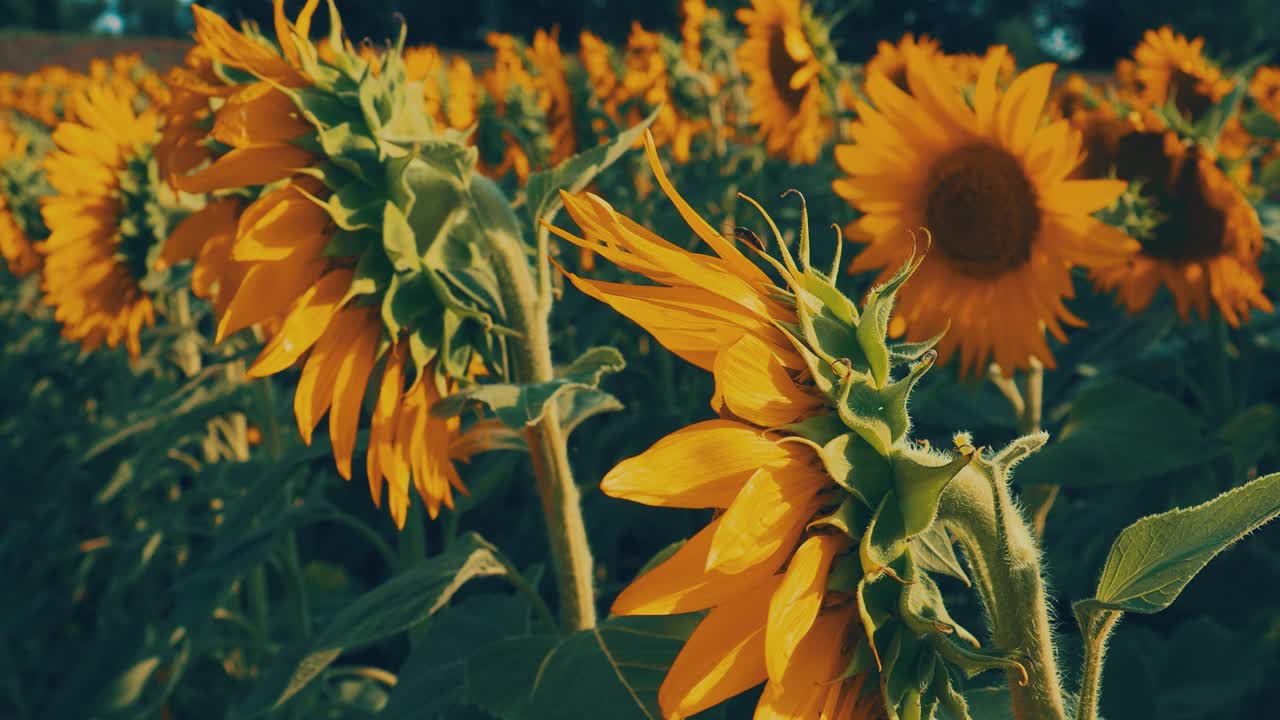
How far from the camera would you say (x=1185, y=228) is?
74.7 inches

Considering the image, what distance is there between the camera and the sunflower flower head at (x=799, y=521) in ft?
1.91

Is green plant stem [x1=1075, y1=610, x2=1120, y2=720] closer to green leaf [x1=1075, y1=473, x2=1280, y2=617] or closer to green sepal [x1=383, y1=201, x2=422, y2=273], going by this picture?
green leaf [x1=1075, y1=473, x2=1280, y2=617]

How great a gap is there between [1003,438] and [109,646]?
1.90 metres

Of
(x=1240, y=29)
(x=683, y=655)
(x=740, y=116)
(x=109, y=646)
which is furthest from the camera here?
(x=1240, y=29)

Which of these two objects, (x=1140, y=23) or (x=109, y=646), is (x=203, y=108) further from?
(x=1140, y=23)

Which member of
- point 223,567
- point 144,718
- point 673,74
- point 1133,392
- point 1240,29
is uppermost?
point 1240,29

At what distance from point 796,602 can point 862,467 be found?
9cm

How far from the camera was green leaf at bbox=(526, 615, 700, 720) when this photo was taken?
936 millimetres

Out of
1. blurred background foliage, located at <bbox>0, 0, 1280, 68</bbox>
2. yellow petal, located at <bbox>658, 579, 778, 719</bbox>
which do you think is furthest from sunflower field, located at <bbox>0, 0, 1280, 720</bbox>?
blurred background foliage, located at <bbox>0, 0, 1280, 68</bbox>

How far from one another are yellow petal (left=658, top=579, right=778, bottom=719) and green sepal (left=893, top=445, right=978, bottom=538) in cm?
8

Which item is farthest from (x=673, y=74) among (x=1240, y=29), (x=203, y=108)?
(x=1240, y=29)

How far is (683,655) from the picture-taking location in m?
0.60

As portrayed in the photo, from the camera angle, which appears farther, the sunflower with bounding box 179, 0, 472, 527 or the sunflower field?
the sunflower with bounding box 179, 0, 472, 527

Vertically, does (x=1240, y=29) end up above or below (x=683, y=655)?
above
